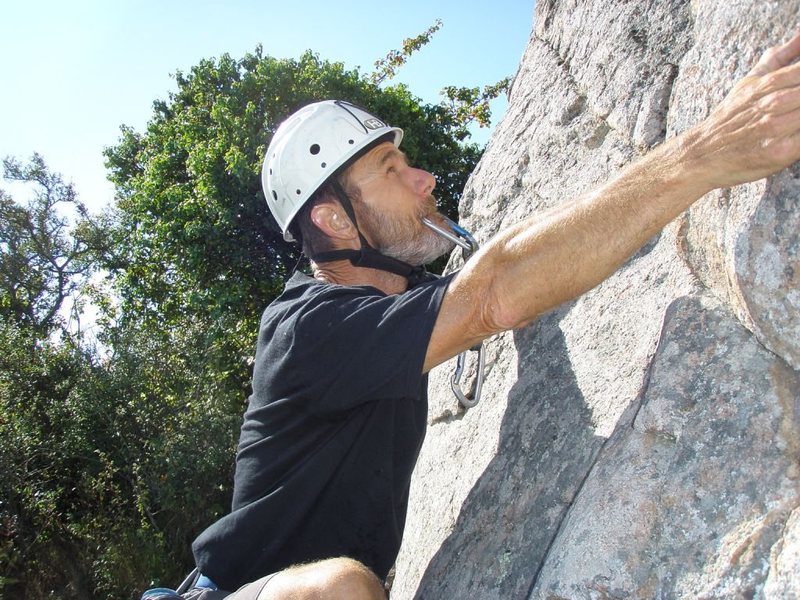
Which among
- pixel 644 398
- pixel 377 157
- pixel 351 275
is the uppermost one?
pixel 377 157

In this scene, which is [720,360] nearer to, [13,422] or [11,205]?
[13,422]

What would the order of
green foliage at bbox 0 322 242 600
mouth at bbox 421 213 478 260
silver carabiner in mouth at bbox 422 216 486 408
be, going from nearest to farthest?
silver carabiner in mouth at bbox 422 216 486 408
mouth at bbox 421 213 478 260
green foliage at bbox 0 322 242 600

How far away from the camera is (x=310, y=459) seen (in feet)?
8.70

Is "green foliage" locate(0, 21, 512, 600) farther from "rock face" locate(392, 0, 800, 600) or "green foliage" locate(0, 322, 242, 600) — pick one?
"rock face" locate(392, 0, 800, 600)

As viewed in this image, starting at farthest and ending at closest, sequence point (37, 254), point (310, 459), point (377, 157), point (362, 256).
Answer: point (37, 254)
point (377, 157)
point (362, 256)
point (310, 459)

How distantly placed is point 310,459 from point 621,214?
1403 millimetres

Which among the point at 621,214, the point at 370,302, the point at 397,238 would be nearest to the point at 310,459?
the point at 370,302

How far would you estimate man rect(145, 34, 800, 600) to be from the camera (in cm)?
193

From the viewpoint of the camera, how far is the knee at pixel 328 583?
2139 mm

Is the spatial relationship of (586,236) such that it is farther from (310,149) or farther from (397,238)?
(310,149)

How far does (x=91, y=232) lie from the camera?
1859cm

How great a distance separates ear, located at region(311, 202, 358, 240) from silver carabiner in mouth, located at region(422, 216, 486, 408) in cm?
34

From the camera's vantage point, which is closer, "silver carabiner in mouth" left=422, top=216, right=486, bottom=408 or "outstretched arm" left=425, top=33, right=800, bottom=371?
"outstretched arm" left=425, top=33, right=800, bottom=371

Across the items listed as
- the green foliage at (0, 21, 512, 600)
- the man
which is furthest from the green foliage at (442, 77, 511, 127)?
the man
